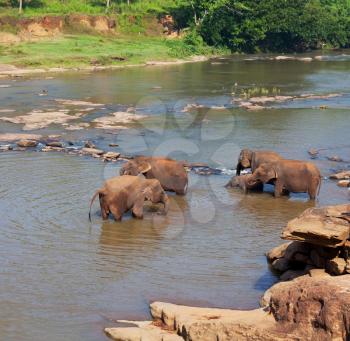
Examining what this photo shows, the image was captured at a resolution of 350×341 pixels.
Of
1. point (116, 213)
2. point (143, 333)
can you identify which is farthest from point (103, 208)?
point (143, 333)

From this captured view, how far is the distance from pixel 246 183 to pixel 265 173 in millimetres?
547

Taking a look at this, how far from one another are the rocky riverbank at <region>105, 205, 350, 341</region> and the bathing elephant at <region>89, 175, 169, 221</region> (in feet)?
12.3

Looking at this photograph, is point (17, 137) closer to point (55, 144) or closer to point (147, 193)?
point (55, 144)

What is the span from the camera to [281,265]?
1152cm

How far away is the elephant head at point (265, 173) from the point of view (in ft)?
53.8

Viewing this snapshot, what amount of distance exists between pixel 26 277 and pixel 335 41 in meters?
58.9

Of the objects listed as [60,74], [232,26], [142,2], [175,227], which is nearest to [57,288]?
[175,227]

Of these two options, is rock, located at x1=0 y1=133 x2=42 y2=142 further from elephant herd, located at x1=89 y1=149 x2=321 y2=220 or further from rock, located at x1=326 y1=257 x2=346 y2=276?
rock, located at x1=326 y1=257 x2=346 y2=276

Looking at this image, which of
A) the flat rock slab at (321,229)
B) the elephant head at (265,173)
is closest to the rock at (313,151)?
the elephant head at (265,173)

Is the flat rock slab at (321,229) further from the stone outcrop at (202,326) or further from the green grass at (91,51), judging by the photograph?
the green grass at (91,51)

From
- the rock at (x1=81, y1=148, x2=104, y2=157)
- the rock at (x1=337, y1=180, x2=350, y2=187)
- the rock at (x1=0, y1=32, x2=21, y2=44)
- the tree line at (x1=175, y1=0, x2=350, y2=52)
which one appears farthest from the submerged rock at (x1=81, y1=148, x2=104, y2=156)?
the tree line at (x1=175, y1=0, x2=350, y2=52)

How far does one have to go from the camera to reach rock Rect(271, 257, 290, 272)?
1141 centimetres

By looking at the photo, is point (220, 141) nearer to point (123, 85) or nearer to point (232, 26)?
point (123, 85)

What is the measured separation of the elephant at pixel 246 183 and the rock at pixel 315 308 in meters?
8.39
